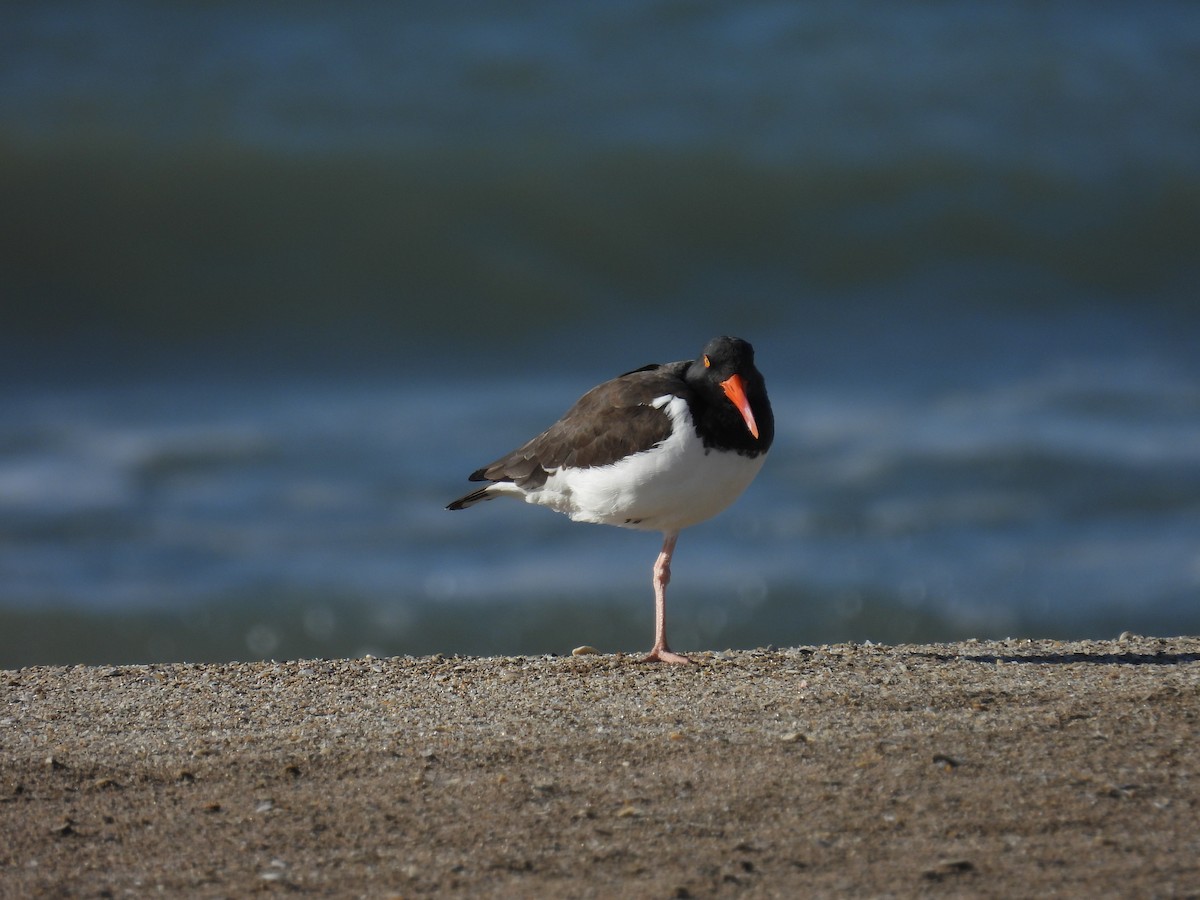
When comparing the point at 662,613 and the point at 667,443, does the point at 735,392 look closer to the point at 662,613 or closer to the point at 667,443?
the point at 667,443

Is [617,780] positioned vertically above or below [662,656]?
below

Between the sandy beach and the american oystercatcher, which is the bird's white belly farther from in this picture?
the sandy beach

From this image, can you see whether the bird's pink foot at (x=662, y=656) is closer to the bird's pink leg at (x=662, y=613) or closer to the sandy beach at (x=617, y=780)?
the bird's pink leg at (x=662, y=613)

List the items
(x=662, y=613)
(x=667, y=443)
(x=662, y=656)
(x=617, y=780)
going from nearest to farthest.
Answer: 1. (x=617, y=780)
2. (x=667, y=443)
3. (x=662, y=656)
4. (x=662, y=613)

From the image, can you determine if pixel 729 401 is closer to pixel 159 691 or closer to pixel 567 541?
pixel 159 691

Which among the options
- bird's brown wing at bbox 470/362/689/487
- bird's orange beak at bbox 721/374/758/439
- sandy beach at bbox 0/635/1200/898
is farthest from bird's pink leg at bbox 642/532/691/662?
bird's orange beak at bbox 721/374/758/439

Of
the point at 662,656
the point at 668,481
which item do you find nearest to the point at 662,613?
the point at 662,656

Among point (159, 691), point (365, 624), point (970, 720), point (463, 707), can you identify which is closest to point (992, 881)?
point (970, 720)

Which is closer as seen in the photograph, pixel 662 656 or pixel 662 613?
pixel 662 656

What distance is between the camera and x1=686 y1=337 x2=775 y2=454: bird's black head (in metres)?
5.98

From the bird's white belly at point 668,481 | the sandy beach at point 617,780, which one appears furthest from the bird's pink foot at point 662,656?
the bird's white belly at point 668,481

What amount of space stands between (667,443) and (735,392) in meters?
0.38

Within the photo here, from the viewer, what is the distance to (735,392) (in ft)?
19.7

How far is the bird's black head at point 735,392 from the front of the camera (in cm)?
598
